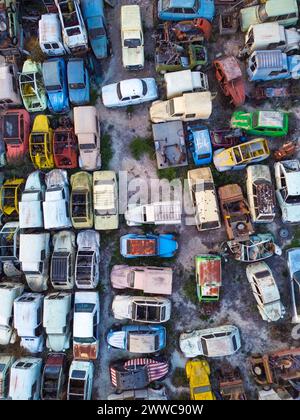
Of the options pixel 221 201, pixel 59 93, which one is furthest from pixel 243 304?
pixel 59 93

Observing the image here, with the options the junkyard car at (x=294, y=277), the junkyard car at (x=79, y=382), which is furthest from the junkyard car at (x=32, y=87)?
the junkyard car at (x=294, y=277)

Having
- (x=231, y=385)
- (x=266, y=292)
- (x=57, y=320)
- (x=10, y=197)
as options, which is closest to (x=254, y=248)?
(x=266, y=292)

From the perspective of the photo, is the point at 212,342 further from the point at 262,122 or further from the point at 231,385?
the point at 262,122

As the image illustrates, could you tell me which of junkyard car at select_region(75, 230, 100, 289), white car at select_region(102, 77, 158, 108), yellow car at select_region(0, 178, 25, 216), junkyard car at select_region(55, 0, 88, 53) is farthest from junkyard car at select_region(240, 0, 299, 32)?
yellow car at select_region(0, 178, 25, 216)

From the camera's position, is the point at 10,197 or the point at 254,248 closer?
the point at 254,248

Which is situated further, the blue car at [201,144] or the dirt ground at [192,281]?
the dirt ground at [192,281]

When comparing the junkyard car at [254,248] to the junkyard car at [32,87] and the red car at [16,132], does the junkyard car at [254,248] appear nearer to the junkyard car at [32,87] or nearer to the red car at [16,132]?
the red car at [16,132]
